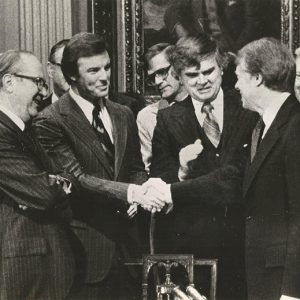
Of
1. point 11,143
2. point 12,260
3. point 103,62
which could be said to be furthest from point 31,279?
point 103,62

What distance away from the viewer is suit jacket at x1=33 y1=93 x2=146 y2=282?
3738 mm

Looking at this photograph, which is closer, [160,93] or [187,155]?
[187,155]

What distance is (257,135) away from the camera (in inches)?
143

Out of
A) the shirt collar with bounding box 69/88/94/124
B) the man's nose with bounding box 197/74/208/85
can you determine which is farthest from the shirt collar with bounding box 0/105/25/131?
the man's nose with bounding box 197/74/208/85

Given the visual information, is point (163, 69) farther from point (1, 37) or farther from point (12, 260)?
point (12, 260)

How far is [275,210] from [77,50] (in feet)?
4.66

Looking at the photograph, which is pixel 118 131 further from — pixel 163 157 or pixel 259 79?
pixel 259 79

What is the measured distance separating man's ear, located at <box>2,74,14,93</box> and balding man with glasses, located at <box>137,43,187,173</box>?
791 millimetres

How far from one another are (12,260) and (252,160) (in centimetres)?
138

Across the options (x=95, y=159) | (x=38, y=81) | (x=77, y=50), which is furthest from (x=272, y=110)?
(x=38, y=81)

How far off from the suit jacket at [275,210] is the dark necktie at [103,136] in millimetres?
775

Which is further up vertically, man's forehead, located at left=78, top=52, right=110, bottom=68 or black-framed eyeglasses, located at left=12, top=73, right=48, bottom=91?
man's forehead, located at left=78, top=52, right=110, bottom=68

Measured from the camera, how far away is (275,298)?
3.44m

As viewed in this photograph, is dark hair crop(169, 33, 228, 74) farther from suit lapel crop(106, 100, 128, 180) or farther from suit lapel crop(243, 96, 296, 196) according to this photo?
suit lapel crop(243, 96, 296, 196)
